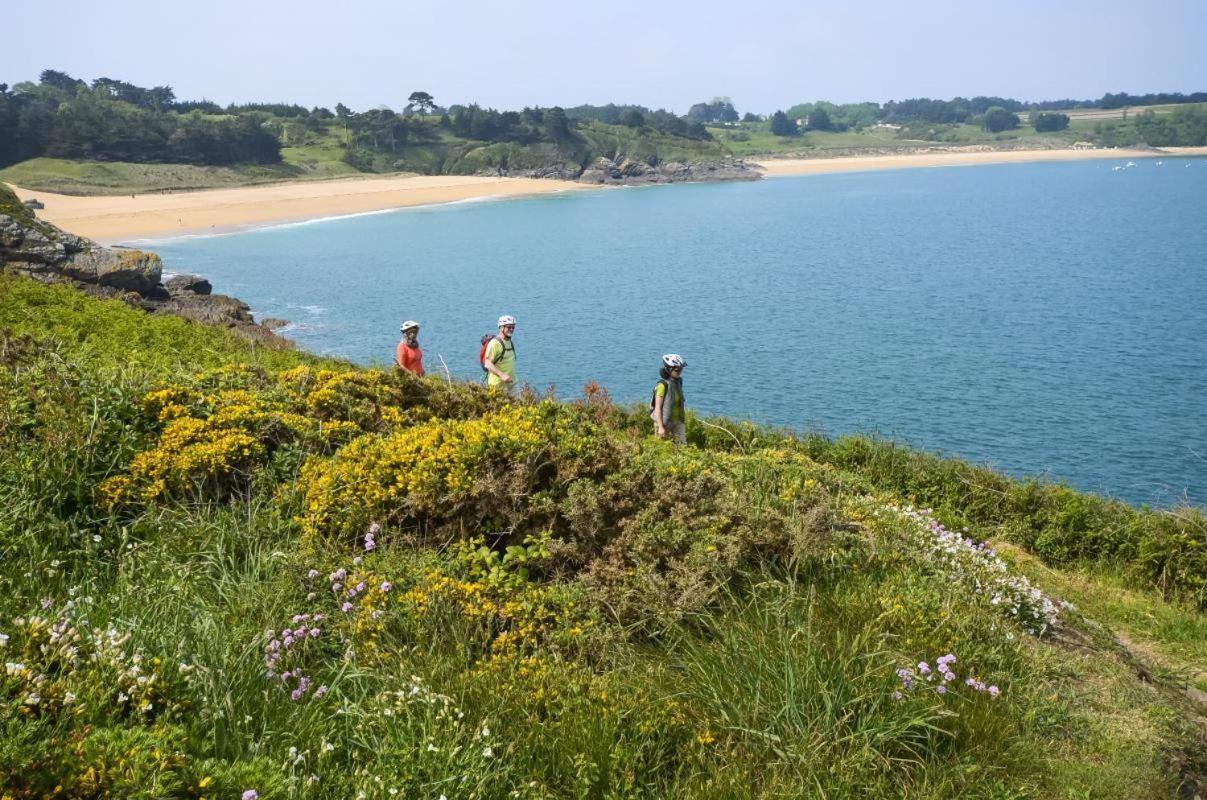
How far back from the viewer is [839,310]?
4056 centimetres

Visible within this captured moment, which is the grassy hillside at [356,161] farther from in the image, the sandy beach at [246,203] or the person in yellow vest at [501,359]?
the person in yellow vest at [501,359]

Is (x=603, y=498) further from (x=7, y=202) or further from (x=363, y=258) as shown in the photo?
(x=363, y=258)

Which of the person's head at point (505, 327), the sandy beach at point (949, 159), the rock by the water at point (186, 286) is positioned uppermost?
the sandy beach at point (949, 159)

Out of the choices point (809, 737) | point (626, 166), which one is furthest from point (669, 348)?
point (626, 166)

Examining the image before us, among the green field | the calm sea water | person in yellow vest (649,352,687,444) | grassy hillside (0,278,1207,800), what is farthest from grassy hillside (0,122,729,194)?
grassy hillside (0,278,1207,800)

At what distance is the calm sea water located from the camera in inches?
950

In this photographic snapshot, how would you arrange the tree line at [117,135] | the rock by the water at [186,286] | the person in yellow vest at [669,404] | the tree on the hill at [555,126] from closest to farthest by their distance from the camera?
the person in yellow vest at [669,404] → the rock by the water at [186,286] → the tree line at [117,135] → the tree on the hill at [555,126]

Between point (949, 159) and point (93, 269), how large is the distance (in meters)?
186

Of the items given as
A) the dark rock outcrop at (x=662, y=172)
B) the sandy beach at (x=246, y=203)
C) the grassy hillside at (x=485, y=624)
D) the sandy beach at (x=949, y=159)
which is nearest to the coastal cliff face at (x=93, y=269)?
the grassy hillside at (x=485, y=624)

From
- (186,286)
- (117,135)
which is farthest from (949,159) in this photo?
(186,286)

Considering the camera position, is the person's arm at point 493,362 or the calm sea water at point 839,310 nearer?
the person's arm at point 493,362

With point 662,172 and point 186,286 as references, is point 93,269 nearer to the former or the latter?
point 186,286

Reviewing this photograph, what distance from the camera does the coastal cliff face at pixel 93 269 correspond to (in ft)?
70.2

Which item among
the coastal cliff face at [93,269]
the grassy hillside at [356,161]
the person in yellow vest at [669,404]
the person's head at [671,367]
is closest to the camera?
the person's head at [671,367]
